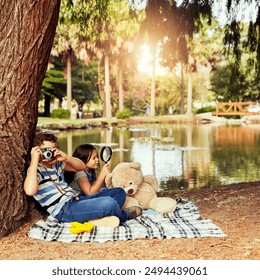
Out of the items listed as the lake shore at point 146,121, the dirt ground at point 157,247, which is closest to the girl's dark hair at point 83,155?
the dirt ground at point 157,247

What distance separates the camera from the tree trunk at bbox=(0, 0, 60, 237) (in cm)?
364

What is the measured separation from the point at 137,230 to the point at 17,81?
1.43 metres

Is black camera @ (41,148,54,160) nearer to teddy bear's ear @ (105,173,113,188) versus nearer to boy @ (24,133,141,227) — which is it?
boy @ (24,133,141,227)

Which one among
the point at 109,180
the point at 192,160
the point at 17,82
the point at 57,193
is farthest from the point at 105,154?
the point at 192,160

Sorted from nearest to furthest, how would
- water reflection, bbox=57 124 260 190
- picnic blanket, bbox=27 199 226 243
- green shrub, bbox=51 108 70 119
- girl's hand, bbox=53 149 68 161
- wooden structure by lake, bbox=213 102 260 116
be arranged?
1. picnic blanket, bbox=27 199 226 243
2. girl's hand, bbox=53 149 68 161
3. water reflection, bbox=57 124 260 190
4. green shrub, bbox=51 108 70 119
5. wooden structure by lake, bbox=213 102 260 116

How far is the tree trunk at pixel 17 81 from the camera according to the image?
3637 millimetres

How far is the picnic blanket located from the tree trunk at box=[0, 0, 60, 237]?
10.9 inches

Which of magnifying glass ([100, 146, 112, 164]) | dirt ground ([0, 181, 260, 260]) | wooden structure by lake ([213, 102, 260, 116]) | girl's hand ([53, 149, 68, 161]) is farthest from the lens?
wooden structure by lake ([213, 102, 260, 116])

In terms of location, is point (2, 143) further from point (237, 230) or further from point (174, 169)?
point (174, 169)

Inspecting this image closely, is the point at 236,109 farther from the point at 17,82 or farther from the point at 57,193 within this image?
the point at 17,82

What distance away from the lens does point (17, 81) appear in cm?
368

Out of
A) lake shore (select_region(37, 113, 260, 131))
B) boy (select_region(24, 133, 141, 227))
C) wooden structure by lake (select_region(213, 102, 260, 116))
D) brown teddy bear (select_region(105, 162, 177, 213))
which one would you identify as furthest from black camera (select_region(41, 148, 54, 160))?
wooden structure by lake (select_region(213, 102, 260, 116))

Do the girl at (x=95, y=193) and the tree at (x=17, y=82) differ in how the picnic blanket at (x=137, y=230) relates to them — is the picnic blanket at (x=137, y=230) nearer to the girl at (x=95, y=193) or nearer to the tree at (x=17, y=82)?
the girl at (x=95, y=193)

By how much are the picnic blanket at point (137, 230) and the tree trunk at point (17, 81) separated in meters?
0.28
